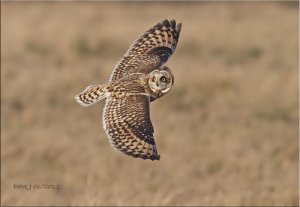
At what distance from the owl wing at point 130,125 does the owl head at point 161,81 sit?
0.10 m

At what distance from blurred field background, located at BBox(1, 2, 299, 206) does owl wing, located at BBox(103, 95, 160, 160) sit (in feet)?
9.34

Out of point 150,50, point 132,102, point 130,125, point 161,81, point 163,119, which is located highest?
point 150,50

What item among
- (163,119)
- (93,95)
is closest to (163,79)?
(93,95)

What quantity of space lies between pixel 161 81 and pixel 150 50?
663 mm

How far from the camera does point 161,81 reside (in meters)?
4.18

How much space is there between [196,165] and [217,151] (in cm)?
46

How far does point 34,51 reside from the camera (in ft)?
47.9

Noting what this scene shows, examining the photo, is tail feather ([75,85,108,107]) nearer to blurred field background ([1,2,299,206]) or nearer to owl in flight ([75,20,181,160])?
owl in flight ([75,20,181,160])

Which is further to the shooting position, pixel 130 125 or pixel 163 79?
pixel 130 125

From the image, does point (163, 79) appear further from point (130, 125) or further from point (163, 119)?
point (163, 119)

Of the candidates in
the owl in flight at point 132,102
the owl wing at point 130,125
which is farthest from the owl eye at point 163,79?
the owl wing at point 130,125

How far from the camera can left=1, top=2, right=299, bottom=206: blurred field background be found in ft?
28.2

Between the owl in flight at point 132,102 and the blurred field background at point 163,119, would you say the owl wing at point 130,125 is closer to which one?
the owl in flight at point 132,102

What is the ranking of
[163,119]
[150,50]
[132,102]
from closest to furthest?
1. [132,102]
2. [150,50]
3. [163,119]
